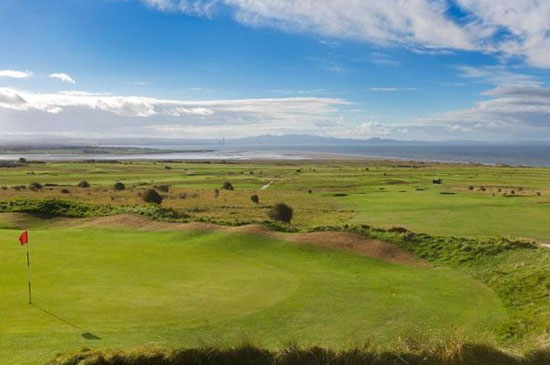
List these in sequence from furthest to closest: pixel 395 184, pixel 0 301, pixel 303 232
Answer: pixel 395 184
pixel 303 232
pixel 0 301

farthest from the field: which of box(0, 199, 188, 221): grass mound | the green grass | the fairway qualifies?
the green grass

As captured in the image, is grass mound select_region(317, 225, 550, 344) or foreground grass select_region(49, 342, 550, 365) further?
grass mound select_region(317, 225, 550, 344)

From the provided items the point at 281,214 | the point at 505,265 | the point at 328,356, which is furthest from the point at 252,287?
the point at 281,214

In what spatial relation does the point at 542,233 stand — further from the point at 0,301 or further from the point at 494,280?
the point at 0,301

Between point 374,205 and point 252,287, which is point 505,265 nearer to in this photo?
point 252,287

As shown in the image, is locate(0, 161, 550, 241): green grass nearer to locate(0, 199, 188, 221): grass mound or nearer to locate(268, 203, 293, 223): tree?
locate(268, 203, 293, 223): tree

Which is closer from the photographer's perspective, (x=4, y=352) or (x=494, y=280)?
(x=4, y=352)

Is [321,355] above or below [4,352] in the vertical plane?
above

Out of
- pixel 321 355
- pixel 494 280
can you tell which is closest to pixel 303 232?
pixel 494 280
